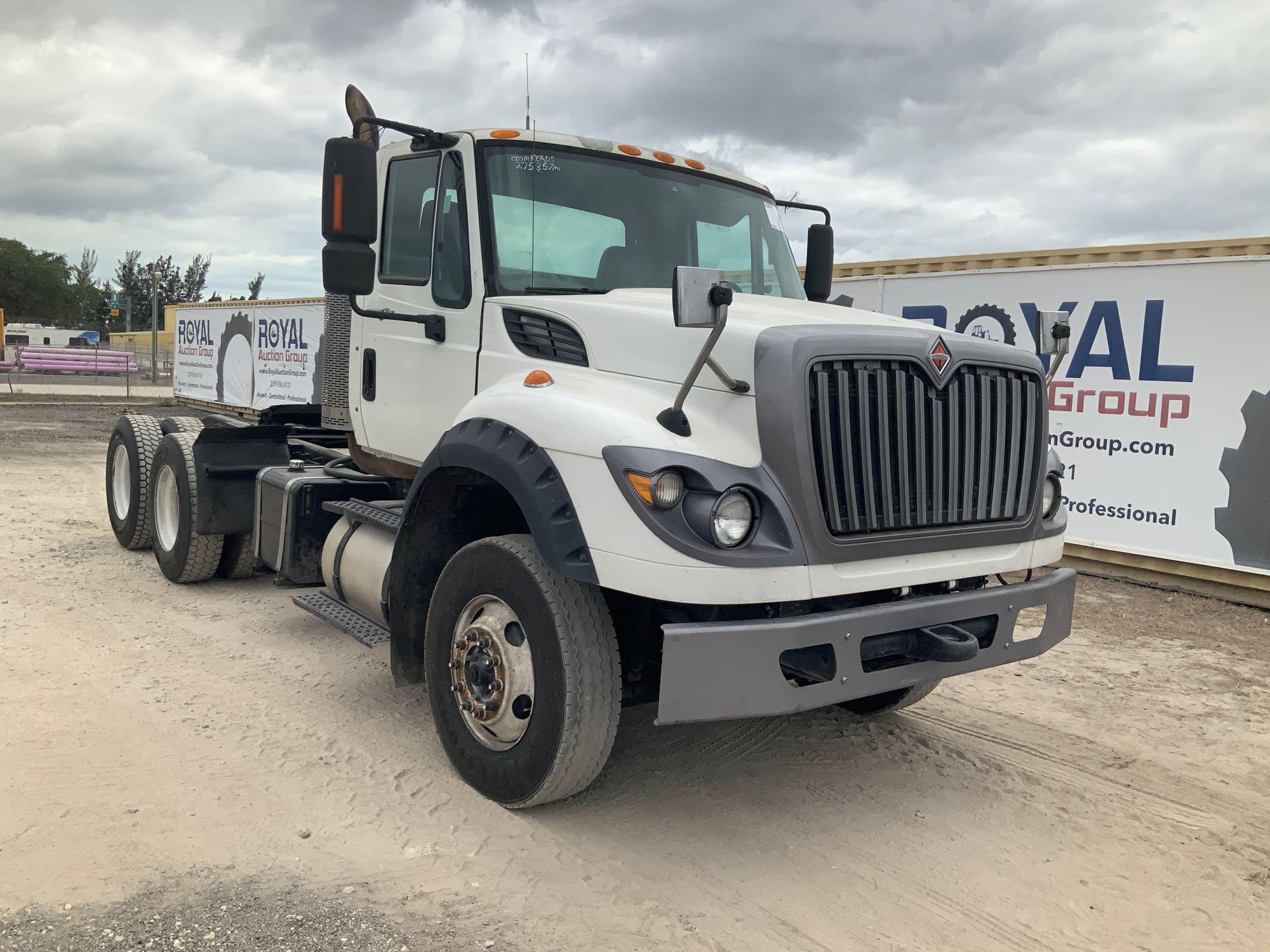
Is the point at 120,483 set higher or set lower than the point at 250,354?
lower

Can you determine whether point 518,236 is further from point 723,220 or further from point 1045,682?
point 1045,682

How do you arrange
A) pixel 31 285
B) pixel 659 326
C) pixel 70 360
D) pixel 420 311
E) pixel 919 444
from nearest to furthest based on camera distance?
pixel 919 444 → pixel 659 326 → pixel 420 311 → pixel 70 360 → pixel 31 285

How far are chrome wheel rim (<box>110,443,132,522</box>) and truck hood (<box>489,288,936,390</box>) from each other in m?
5.31

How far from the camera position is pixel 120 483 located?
842 cm

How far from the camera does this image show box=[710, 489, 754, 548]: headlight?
3137 mm

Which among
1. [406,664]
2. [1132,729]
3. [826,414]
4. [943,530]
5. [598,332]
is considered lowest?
[1132,729]

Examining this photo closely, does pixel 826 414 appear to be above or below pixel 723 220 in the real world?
below

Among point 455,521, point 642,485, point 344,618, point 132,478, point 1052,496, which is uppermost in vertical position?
point 642,485

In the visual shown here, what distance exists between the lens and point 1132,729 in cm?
514

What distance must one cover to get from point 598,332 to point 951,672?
5.91ft

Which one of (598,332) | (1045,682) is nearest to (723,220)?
(598,332)

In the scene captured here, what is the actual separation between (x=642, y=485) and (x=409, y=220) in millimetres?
2354

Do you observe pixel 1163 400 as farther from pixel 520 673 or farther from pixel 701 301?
pixel 520 673

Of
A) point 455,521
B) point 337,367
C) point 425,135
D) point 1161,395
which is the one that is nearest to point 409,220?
point 425,135
